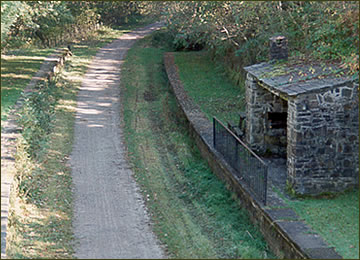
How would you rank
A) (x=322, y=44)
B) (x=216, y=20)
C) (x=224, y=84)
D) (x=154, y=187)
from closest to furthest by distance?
(x=322, y=44)
(x=154, y=187)
(x=216, y=20)
(x=224, y=84)

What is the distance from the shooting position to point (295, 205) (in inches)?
366

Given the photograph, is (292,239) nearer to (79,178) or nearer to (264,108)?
(264,108)

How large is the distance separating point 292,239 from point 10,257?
4.32 m

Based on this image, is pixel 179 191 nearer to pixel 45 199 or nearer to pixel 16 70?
pixel 45 199

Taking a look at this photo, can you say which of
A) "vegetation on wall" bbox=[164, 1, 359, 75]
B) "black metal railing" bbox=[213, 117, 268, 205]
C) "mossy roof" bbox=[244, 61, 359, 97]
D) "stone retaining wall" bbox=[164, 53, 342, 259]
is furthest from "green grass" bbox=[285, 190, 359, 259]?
"vegetation on wall" bbox=[164, 1, 359, 75]

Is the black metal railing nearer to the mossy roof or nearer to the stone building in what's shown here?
the stone building

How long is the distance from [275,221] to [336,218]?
1128mm

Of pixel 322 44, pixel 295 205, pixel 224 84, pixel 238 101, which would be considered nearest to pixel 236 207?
pixel 295 205

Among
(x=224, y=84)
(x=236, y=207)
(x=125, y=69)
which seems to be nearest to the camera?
(x=236, y=207)

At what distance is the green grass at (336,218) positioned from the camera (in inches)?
305

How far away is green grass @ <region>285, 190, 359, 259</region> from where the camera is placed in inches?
305

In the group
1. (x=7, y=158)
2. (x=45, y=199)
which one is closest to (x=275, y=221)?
(x=45, y=199)

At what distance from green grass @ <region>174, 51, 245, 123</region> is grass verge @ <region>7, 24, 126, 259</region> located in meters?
4.53

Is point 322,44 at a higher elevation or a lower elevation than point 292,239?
higher
